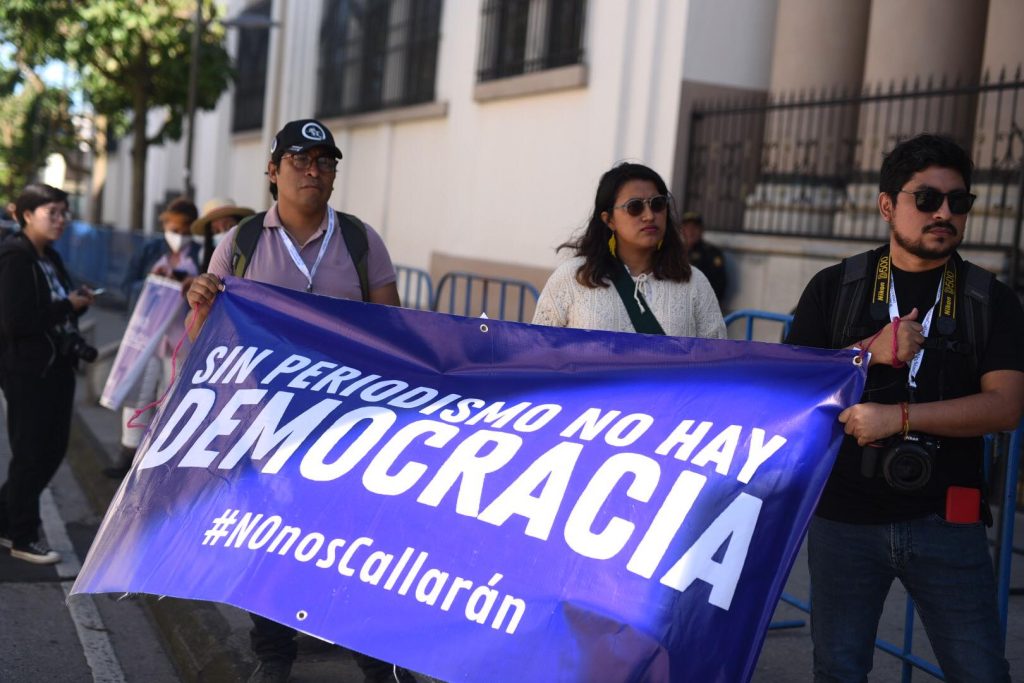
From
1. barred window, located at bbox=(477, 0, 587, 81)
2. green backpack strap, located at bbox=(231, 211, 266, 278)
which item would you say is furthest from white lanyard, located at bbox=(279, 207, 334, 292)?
barred window, located at bbox=(477, 0, 587, 81)

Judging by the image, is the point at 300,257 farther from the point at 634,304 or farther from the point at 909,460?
the point at 909,460

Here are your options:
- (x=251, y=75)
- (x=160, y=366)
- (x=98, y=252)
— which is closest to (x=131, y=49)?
(x=98, y=252)

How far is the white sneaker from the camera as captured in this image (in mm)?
6270

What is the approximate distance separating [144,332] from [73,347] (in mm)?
1620

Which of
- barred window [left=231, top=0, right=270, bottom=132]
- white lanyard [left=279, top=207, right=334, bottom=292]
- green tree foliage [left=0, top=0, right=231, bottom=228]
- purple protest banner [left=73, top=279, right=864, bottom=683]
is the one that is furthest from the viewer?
barred window [left=231, top=0, right=270, bottom=132]

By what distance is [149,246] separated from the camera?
1026 centimetres

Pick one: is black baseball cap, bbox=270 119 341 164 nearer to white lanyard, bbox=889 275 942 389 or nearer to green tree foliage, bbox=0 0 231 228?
white lanyard, bbox=889 275 942 389

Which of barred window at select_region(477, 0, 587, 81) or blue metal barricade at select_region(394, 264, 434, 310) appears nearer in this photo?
blue metal barricade at select_region(394, 264, 434, 310)

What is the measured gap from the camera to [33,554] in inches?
247

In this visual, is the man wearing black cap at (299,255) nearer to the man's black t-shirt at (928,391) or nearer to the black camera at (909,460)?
the man's black t-shirt at (928,391)

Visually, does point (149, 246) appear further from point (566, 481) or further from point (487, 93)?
point (566, 481)

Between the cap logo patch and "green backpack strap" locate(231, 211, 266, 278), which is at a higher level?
the cap logo patch

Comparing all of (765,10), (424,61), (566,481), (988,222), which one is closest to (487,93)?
(424,61)

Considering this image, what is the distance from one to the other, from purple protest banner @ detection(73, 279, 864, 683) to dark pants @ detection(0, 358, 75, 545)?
7.35 ft
